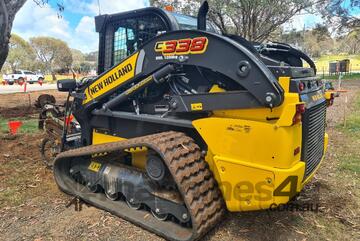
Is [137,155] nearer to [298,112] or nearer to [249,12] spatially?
[298,112]

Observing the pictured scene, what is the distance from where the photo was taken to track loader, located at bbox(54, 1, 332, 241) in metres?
3.02

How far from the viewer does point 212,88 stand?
3482 mm

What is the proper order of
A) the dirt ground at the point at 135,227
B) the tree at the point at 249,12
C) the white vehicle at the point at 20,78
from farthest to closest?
the white vehicle at the point at 20,78, the tree at the point at 249,12, the dirt ground at the point at 135,227

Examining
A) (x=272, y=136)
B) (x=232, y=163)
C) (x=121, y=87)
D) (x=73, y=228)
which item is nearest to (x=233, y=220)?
(x=232, y=163)

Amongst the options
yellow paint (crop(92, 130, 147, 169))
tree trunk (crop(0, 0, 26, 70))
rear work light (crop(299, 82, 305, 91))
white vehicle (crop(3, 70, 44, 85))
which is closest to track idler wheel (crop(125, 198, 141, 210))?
yellow paint (crop(92, 130, 147, 169))

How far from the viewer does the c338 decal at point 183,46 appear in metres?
3.32

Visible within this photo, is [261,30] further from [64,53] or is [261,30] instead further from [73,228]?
[64,53]

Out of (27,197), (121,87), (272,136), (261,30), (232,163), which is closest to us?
(272,136)

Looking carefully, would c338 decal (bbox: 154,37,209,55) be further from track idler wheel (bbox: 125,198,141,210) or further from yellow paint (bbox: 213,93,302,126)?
track idler wheel (bbox: 125,198,141,210)

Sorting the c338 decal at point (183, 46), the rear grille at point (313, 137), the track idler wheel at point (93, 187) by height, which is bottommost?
the track idler wheel at point (93, 187)

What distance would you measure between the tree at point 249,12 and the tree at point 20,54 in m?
52.6

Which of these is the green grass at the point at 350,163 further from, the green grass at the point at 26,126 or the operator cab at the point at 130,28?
the green grass at the point at 26,126

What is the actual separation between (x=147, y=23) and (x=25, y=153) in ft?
12.2

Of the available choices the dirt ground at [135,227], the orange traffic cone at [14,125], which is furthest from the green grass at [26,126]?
the dirt ground at [135,227]
